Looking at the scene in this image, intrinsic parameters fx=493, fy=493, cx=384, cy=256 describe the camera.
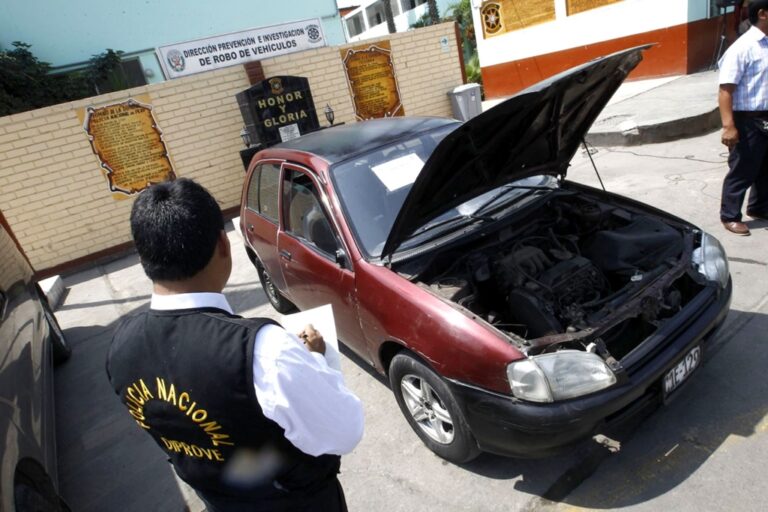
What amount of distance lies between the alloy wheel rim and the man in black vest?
3.95ft

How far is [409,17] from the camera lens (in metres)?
38.1

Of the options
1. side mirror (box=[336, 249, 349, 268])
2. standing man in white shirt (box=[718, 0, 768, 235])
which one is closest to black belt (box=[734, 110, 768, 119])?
standing man in white shirt (box=[718, 0, 768, 235])

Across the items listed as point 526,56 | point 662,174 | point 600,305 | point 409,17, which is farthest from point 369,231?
point 409,17

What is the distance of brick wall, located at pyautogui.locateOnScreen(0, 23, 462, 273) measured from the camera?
7516 millimetres

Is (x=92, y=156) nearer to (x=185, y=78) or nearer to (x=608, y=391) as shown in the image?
(x=185, y=78)

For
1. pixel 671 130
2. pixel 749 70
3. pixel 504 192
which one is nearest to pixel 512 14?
pixel 671 130

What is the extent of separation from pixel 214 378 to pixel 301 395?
0.20 metres

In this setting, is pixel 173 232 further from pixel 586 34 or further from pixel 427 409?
pixel 586 34

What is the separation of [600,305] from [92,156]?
8.16 meters

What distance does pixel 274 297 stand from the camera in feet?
15.9

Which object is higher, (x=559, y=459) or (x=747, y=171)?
(x=747, y=171)

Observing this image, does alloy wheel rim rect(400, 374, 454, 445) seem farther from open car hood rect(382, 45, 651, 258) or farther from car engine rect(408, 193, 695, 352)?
open car hood rect(382, 45, 651, 258)

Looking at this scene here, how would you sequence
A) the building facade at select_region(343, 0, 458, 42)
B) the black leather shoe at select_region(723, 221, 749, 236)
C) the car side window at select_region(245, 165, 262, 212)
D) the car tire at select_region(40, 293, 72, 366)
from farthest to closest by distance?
the building facade at select_region(343, 0, 458, 42)
the car tire at select_region(40, 293, 72, 366)
the car side window at select_region(245, 165, 262, 212)
the black leather shoe at select_region(723, 221, 749, 236)

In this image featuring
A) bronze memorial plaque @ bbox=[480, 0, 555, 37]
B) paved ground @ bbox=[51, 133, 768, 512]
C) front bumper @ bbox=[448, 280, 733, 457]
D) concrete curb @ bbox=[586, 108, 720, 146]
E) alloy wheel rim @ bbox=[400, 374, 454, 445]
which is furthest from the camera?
bronze memorial plaque @ bbox=[480, 0, 555, 37]
